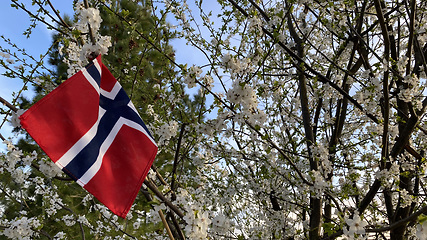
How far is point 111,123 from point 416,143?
166 inches

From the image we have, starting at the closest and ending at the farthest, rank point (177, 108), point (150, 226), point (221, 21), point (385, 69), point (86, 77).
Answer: point (86, 77), point (385, 69), point (177, 108), point (221, 21), point (150, 226)

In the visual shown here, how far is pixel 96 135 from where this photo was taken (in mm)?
1852

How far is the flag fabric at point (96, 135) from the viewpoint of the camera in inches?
64.7

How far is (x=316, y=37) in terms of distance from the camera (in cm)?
462

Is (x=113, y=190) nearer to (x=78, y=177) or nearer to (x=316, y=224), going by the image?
(x=78, y=177)

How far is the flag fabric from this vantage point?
1643mm

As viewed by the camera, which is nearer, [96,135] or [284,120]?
[96,135]

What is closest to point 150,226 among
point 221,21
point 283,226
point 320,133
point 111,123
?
point 283,226

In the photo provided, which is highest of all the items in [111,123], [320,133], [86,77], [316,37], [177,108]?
[316,37]

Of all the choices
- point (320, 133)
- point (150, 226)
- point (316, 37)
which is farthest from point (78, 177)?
point (150, 226)

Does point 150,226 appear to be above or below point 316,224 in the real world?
above

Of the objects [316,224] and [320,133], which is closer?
[316,224]

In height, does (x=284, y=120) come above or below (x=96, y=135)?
above

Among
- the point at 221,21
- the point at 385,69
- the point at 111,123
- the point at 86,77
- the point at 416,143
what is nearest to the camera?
the point at 86,77
